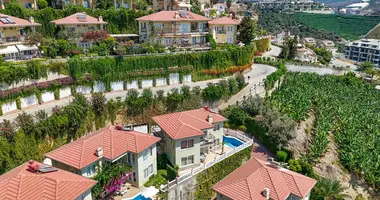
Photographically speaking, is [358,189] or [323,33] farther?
[323,33]

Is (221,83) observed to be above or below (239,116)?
above

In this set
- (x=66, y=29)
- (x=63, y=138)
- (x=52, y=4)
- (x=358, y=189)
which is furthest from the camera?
(x=52, y=4)

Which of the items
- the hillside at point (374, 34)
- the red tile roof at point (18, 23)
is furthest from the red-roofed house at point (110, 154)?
the hillside at point (374, 34)

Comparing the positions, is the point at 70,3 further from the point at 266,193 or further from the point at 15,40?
the point at 266,193

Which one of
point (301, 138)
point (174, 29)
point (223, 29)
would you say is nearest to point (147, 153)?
point (301, 138)

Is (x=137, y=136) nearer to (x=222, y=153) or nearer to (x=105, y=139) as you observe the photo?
(x=105, y=139)

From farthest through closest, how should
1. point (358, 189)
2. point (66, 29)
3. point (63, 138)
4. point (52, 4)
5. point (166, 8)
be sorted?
point (166, 8)
point (52, 4)
point (66, 29)
point (358, 189)
point (63, 138)

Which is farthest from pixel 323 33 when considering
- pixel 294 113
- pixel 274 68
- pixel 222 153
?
pixel 222 153
